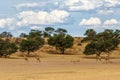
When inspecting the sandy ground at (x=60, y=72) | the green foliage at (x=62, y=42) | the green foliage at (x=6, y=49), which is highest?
the green foliage at (x=62, y=42)

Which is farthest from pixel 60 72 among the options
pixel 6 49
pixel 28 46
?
pixel 28 46

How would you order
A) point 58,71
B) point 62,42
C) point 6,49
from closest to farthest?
1. point 58,71
2. point 6,49
3. point 62,42

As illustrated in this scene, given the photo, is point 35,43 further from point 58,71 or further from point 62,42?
point 58,71

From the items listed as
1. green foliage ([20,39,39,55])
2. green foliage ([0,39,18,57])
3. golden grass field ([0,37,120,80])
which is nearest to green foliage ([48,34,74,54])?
green foliage ([20,39,39,55])

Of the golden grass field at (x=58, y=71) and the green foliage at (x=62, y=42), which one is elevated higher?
the green foliage at (x=62, y=42)

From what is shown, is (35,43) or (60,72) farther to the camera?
(35,43)

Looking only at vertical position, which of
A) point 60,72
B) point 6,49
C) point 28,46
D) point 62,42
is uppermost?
point 62,42

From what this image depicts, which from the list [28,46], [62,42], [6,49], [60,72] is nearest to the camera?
[60,72]

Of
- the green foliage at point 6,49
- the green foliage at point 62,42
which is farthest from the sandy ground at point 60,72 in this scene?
the green foliage at point 62,42

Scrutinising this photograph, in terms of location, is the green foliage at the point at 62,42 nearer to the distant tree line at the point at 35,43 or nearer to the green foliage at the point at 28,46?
the distant tree line at the point at 35,43

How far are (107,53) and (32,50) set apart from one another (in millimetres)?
19298

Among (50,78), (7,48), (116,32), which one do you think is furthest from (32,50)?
(50,78)

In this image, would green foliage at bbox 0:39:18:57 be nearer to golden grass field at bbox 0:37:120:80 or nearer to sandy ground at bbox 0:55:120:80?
golden grass field at bbox 0:37:120:80

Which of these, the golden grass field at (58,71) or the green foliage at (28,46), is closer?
the golden grass field at (58,71)
